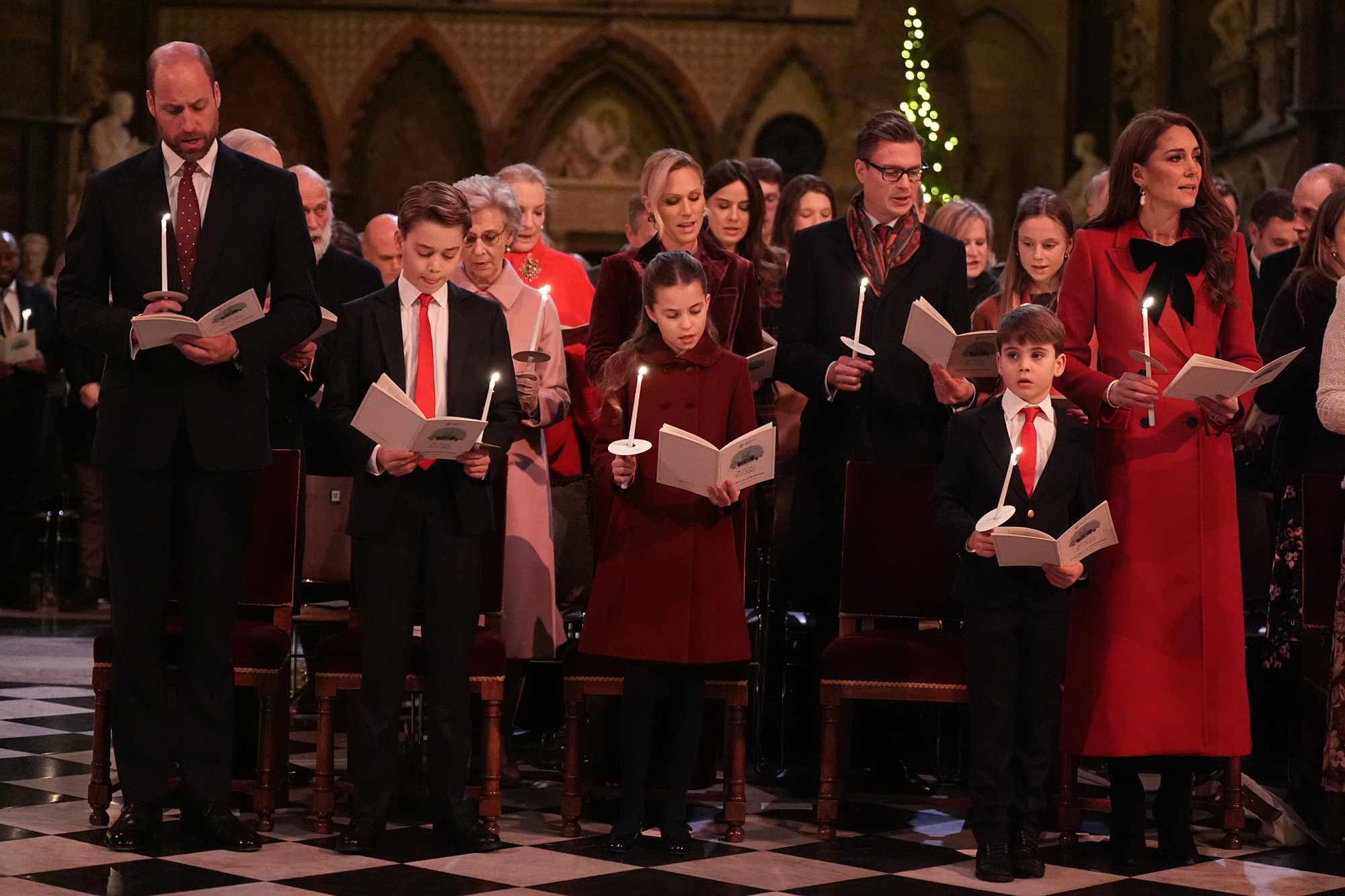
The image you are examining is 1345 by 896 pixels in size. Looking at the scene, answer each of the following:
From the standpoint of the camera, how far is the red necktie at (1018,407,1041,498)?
433cm

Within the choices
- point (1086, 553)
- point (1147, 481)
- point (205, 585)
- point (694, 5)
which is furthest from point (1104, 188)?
point (694, 5)

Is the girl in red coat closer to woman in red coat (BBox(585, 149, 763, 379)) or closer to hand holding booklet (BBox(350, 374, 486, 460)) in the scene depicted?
woman in red coat (BBox(585, 149, 763, 379))

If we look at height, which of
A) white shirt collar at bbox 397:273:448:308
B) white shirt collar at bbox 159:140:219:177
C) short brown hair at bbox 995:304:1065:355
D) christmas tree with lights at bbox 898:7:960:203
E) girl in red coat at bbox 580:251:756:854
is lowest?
girl in red coat at bbox 580:251:756:854

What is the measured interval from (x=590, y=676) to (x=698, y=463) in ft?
2.45

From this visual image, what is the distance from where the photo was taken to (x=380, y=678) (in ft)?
14.1

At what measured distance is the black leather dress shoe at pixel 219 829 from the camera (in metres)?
4.24

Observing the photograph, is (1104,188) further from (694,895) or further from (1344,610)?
(694,895)

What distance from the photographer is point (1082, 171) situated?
14266 mm

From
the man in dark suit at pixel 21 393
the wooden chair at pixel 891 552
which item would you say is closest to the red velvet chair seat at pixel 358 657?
the wooden chair at pixel 891 552

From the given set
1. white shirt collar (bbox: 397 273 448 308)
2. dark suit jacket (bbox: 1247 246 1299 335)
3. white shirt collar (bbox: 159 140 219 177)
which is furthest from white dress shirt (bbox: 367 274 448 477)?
dark suit jacket (bbox: 1247 246 1299 335)

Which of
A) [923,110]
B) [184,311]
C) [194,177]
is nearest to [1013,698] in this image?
[184,311]

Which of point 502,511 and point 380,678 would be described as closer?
point 380,678

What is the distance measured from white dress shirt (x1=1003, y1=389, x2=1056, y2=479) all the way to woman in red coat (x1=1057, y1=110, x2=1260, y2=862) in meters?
0.11

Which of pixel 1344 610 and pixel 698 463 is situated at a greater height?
pixel 698 463
